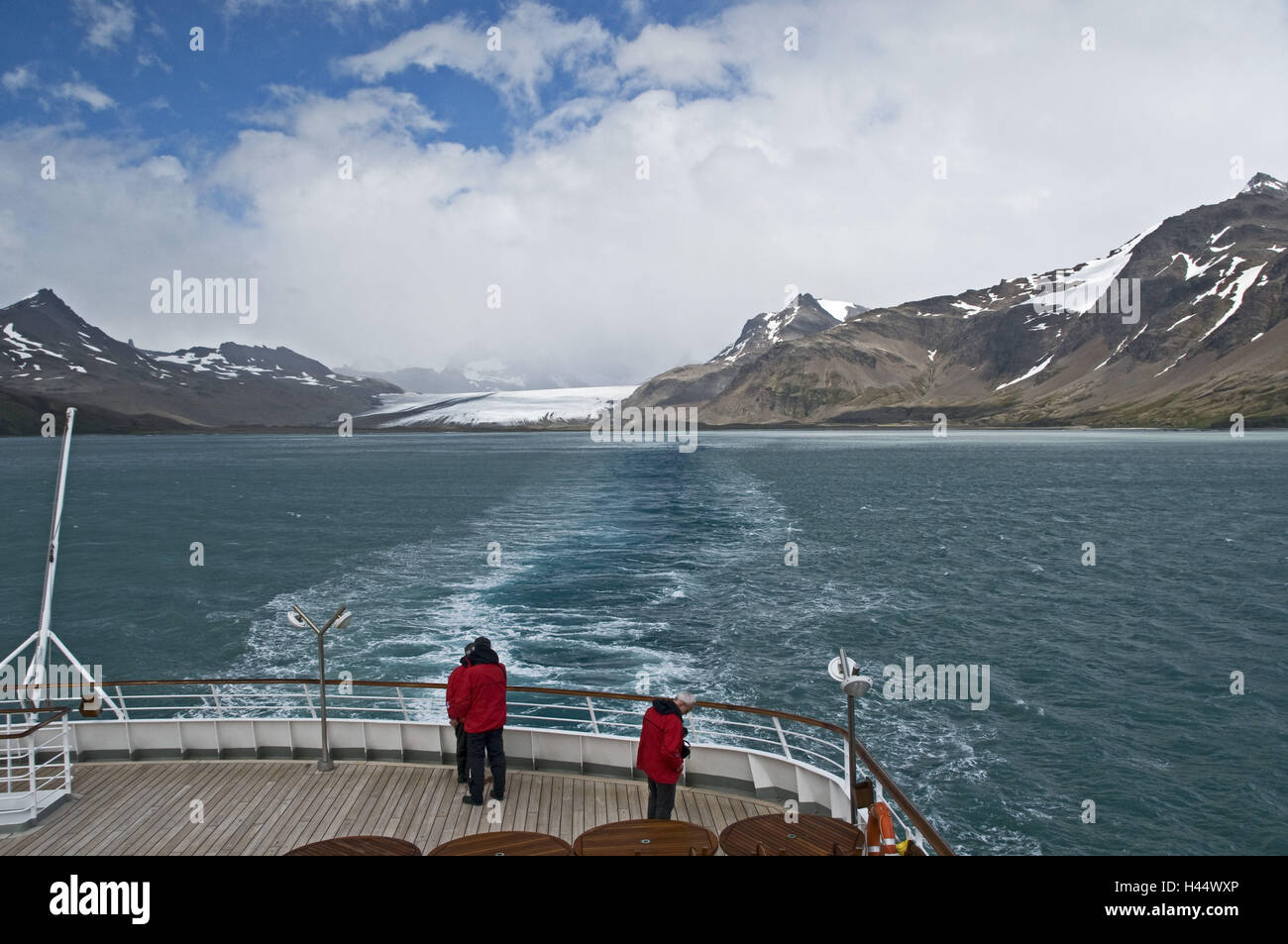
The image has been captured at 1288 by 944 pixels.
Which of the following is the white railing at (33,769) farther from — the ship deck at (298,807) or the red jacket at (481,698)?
the red jacket at (481,698)

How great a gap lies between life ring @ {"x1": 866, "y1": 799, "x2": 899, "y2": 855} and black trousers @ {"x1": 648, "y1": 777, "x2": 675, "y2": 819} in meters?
2.55

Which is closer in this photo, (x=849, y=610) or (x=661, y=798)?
(x=661, y=798)

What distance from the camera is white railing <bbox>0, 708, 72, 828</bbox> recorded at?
384 inches

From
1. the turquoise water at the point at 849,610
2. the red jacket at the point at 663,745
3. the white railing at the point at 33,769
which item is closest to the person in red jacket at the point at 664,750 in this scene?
the red jacket at the point at 663,745

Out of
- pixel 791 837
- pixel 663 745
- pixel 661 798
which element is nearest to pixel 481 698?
pixel 663 745

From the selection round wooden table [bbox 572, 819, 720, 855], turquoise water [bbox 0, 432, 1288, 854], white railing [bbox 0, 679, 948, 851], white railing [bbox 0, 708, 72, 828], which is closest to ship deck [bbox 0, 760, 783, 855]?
white railing [bbox 0, 708, 72, 828]

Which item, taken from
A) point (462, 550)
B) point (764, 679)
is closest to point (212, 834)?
point (764, 679)

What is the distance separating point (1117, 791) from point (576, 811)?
482 inches

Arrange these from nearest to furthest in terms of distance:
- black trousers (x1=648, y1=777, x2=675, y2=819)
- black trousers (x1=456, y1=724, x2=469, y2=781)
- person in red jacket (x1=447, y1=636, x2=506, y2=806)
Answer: black trousers (x1=648, y1=777, x2=675, y2=819) → person in red jacket (x1=447, y1=636, x2=506, y2=806) → black trousers (x1=456, y1=724, x2=469, y2=781)

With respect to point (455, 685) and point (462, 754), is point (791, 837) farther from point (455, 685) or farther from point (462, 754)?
point (462, 754)

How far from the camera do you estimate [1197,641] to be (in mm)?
26094

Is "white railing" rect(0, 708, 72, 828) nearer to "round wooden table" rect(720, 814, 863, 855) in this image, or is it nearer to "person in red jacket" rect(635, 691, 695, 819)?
"person in red jacket" rect(635, 691, 695, 819)

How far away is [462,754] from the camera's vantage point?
34.9 ft

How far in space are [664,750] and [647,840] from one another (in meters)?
Answer: 1.54
